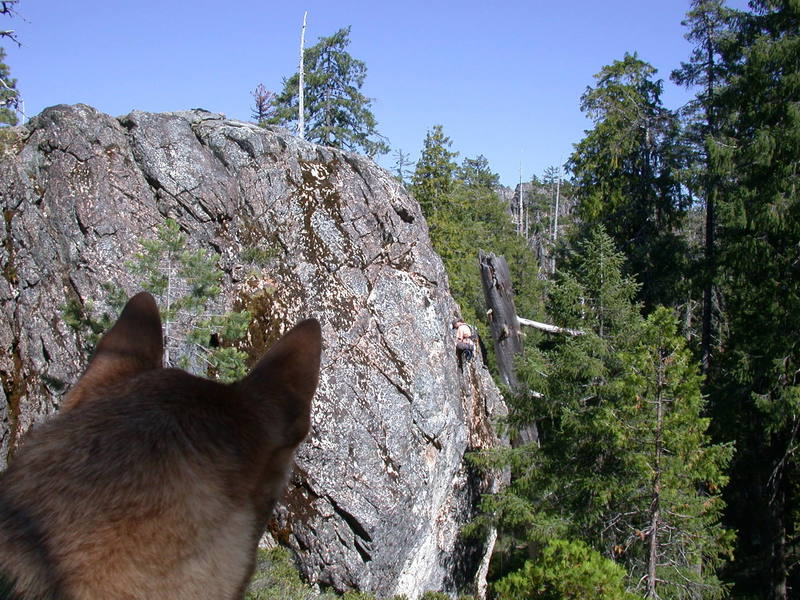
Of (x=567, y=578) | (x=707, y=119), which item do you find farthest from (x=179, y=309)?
(x=707, y=119)

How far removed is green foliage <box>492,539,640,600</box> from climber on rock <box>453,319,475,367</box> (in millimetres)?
6687

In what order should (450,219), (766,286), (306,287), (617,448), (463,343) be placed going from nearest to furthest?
(617,448), (306,287), (463,343), (766,286), (450,219)

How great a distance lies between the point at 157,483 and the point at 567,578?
30.3 ft

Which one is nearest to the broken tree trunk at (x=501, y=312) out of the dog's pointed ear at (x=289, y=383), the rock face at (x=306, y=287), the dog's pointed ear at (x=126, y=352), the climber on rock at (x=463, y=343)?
the climber on rock at (x=463, y=343)

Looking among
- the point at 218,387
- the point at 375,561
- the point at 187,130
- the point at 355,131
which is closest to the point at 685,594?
the point at 375,561

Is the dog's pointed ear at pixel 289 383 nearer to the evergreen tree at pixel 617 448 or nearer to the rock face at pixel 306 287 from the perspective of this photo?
the evergreen tree at pixel 617 448

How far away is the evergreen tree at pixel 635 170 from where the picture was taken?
2364 centimetres

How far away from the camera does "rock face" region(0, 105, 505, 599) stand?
12969 millimetres

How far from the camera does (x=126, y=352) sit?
5.36ft

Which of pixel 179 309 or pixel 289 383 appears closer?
pixel 289 383

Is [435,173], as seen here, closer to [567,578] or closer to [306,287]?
[306,287]

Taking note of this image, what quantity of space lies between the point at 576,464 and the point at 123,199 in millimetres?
10572

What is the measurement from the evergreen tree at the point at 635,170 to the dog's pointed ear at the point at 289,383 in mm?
23744

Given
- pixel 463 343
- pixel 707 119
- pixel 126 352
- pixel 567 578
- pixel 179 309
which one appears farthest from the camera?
pixel 707 119
